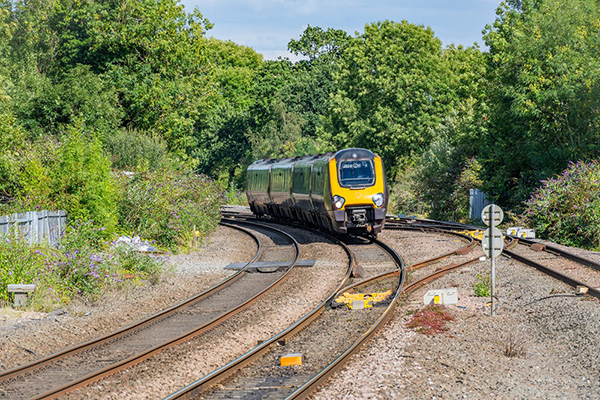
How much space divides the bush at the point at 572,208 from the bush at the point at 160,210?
12.1 metres

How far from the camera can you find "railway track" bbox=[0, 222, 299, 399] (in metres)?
9.05

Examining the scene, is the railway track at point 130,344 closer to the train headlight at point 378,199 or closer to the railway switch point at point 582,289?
the railway switch point at point 582,289

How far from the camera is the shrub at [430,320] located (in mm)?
11492

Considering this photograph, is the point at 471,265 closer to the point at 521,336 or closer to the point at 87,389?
the point at 521,336

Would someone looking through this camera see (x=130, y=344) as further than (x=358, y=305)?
No

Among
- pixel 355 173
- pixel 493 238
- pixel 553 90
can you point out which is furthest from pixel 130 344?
pixel 553 90

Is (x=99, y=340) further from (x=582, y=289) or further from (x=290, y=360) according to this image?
(x=582, y=289)

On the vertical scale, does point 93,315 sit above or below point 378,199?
below

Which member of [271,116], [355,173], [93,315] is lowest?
[93,315]

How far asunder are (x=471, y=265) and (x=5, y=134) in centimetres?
1460

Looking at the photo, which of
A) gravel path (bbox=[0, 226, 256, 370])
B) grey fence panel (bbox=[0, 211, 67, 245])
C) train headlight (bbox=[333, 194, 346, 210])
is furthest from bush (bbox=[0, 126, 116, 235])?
train headlight (bbox=[333, 194, 346, 210])

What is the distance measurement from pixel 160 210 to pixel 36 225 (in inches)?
268

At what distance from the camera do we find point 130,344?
37.2 feet

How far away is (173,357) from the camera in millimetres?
10312
